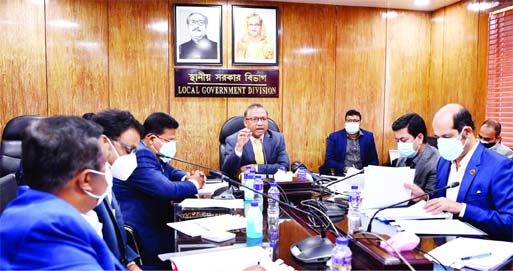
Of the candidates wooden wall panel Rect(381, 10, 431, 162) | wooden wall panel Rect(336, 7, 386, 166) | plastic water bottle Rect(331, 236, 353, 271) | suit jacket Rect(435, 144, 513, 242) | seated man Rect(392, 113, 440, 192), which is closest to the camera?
plastic water bottle Rect(331, 236, 353, 271)

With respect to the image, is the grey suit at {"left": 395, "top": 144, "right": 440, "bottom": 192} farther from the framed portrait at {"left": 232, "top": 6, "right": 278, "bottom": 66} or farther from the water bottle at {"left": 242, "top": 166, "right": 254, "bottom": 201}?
the framed portrait at {"left": 232, "top": 6, "right": 278, "bottom": 66}

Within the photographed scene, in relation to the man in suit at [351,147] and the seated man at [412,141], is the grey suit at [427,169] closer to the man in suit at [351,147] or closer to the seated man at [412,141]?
the seated man at [412,141]

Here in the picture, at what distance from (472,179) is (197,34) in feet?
10.6

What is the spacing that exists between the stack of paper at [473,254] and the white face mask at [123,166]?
1.28m

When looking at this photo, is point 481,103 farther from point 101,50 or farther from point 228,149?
point 101,50

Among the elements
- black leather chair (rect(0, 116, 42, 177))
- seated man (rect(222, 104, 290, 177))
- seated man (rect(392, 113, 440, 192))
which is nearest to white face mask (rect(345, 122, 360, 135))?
seated man (rect(222, 104, 290, 177))

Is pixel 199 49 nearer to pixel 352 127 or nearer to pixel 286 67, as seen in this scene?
pixel 286 67

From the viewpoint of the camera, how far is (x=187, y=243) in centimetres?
148

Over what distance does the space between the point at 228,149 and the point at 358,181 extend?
1.35m

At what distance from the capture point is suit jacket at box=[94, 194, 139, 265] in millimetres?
1384

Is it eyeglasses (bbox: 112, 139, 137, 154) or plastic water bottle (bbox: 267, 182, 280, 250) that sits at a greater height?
eyeglasses (bbox: 112, 139, 137, 154)

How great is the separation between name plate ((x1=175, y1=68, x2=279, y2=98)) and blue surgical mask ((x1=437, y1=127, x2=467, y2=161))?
2695 mm

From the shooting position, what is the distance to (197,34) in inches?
166

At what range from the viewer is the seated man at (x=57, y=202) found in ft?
2.45
